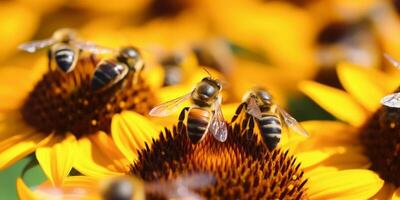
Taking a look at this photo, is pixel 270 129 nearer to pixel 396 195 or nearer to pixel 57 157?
pixel 396 195

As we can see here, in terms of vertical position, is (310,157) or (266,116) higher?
(266,116)

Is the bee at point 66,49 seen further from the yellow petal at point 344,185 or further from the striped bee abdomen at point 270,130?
the yellow petal at point 344,185

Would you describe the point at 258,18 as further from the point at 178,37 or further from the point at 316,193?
the point at 316,193

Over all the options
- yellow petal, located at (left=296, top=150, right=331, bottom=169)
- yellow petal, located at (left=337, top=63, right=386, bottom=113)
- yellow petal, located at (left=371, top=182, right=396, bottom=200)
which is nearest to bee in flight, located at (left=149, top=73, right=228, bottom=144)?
yellow petal, located at (left=296, top=150, right=331, bottom=169)

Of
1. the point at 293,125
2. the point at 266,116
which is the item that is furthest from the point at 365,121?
the point at 266,116

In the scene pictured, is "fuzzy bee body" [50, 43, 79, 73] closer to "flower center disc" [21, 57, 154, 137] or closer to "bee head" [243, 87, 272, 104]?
"flower center disc" [21, 57, 154, 137]
